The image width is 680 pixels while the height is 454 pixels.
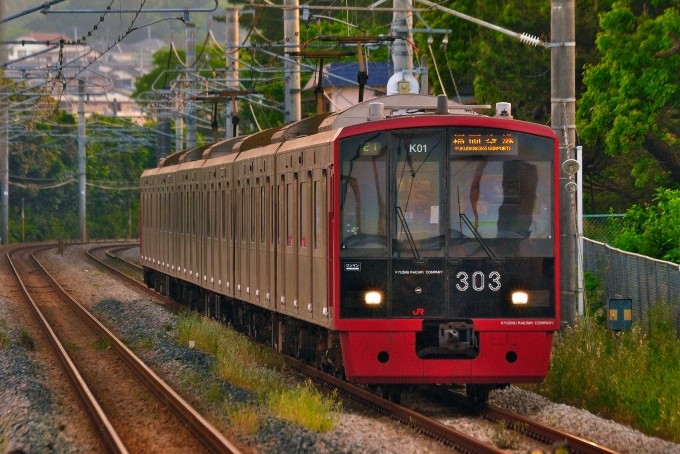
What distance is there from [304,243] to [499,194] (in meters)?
2.86

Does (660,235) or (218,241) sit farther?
(218,241)

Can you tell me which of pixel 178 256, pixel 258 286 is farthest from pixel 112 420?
pixel 178 256

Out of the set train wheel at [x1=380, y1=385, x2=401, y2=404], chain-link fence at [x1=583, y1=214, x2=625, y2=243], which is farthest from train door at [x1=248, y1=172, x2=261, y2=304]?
chain-link fence at [x1=583, y1=214, x2=625, y2=243]

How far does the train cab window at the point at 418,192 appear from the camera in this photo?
40.4 feet

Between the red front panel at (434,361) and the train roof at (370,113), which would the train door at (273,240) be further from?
the red front panel at (434,361)

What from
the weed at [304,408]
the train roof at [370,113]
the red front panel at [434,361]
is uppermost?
the train roof at [370,113]

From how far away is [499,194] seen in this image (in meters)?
12.4

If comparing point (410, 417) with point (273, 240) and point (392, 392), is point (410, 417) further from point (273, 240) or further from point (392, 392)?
point (273, 240)

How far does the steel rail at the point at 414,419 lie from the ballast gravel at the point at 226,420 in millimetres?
111

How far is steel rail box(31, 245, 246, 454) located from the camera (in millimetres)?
10785

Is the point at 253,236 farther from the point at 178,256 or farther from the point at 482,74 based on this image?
the point at 482,74

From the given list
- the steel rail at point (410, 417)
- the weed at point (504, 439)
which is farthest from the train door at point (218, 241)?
the weed at point (504, 439)

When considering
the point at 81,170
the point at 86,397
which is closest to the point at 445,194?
the point at 86,397

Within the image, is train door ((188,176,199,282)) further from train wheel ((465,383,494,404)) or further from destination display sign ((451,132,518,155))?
destination display sign ((451,132,518,155))
